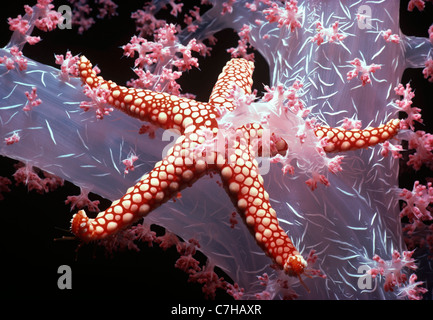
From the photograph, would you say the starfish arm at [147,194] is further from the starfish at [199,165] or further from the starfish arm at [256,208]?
the starfish arm at [256,208]

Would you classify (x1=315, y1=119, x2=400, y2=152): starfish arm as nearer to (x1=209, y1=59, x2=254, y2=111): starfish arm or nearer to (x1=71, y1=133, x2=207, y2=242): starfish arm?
(x1=209, y1=59, x2=254, y2=111): starfish arm

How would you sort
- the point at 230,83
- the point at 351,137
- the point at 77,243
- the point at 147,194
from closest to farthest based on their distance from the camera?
the point at 147,194 → the point at 351,137 → the point at 230,83 → the point at 77,243

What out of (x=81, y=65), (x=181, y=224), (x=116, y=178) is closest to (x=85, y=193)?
(x=116, y=178)

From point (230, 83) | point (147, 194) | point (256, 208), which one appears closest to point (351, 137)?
point (256, 208)

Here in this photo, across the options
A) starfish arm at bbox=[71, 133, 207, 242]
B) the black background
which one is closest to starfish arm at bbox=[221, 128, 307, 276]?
starfish arm at bbox=[71, 133, 207, 242]

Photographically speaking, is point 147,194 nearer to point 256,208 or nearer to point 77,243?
point 256,208
